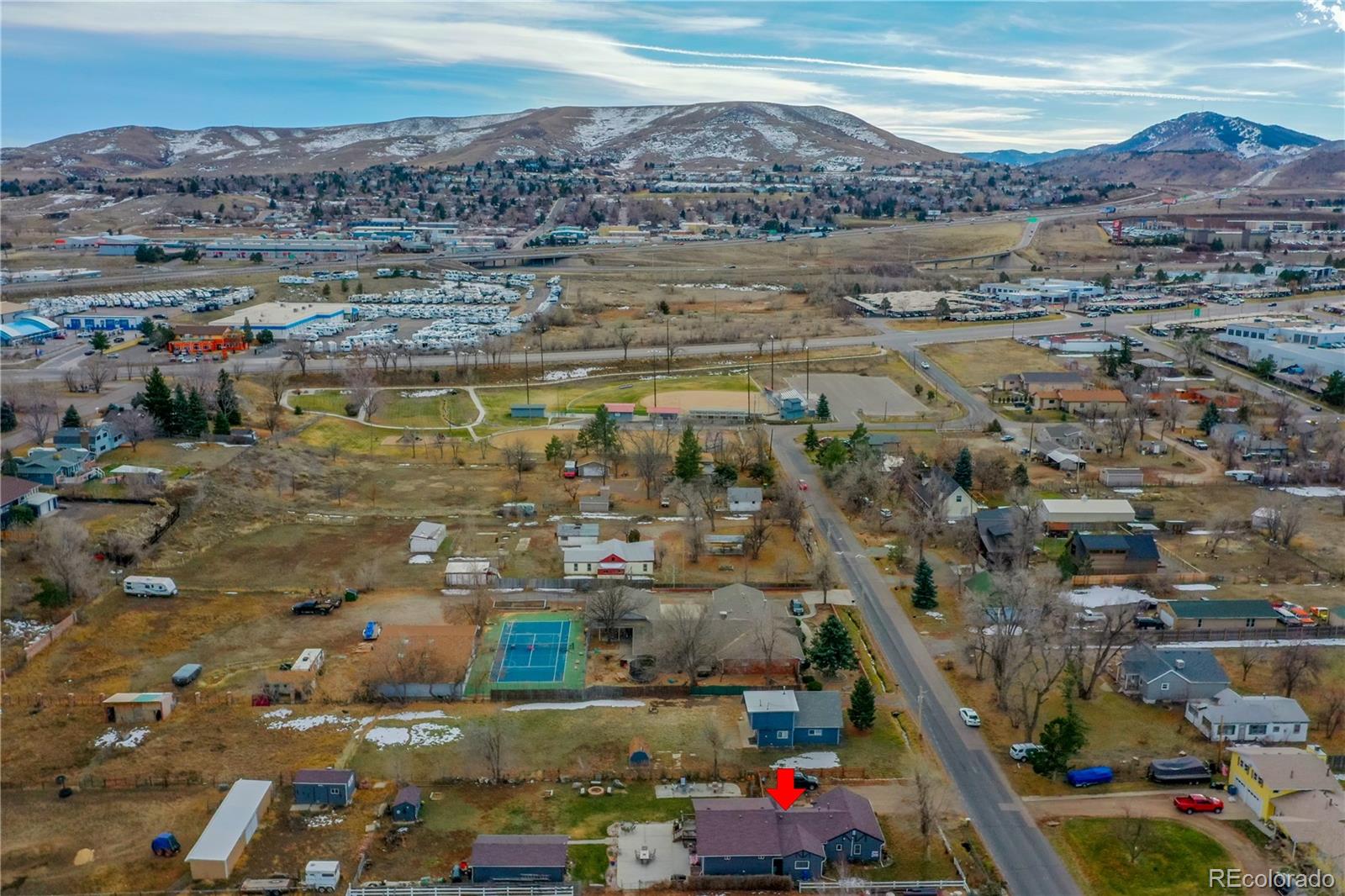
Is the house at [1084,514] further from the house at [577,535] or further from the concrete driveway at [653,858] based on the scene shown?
the concrete driveway at [653,858]

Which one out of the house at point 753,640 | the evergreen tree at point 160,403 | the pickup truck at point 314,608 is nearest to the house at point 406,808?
the house at point 753,640

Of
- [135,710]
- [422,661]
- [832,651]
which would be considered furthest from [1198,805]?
[135,710]

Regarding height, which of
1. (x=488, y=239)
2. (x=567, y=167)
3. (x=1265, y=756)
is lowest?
(x=1265, y=756)

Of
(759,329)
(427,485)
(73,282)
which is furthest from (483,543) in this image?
(73,282)

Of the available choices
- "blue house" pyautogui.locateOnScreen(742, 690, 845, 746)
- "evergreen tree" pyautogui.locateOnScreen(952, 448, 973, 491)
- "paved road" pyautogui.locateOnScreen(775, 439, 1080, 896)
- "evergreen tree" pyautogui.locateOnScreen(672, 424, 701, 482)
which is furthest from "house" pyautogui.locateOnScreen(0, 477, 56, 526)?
"evergreen tree" pyautogui.locateOnScreen(952, 448, 973, 491)

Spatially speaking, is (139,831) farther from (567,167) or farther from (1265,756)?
(567,167)

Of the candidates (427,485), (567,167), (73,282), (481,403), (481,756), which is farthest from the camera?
(567,167)

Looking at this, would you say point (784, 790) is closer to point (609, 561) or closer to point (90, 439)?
point (609, 561)
